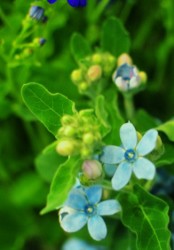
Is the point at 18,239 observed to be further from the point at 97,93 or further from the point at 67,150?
the point at 67,150

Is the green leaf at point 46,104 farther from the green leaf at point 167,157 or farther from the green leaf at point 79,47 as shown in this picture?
the green leaf at point 79,47

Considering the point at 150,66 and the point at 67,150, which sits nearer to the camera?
the point at 67,150

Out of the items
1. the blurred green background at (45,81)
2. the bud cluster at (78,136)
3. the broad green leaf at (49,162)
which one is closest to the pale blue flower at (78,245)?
the blurred green background at (45,81)

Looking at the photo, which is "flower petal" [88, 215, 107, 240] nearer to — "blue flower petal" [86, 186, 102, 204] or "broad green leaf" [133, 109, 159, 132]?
"blue flower petal" [86, 186, 102, 204]

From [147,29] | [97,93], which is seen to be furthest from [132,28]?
[97,93]

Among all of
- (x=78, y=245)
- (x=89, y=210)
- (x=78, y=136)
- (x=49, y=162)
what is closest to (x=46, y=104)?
(x=78, y=136)

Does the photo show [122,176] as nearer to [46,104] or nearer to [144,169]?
[144,169]

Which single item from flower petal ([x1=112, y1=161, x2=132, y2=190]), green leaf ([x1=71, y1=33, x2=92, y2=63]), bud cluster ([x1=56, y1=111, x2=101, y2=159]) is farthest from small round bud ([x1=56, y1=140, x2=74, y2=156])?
green leaf ([x1=71, y1=33, x2=92, y2=63])
